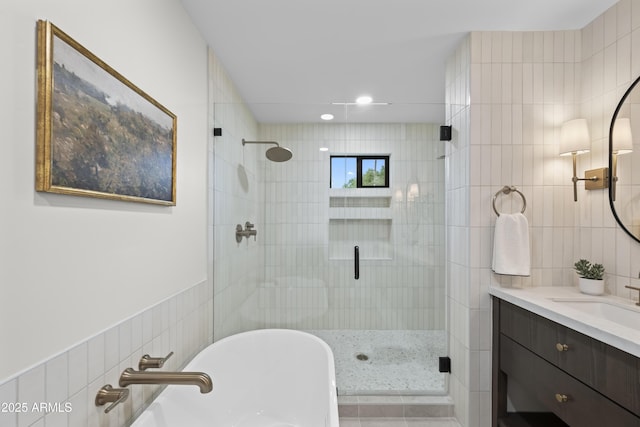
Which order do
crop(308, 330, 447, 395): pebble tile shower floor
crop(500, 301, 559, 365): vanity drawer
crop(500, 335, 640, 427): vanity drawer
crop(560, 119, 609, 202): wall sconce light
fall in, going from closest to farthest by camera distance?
1. crop(500, 335, 640, 427): vanity drawer
2. crop(500, 301, 559, 365): vanity drawer
3. crop(560, 119, 609, 202): wall sconce light
4. crop(308, 330, 447, 395): pebble tile shower floor

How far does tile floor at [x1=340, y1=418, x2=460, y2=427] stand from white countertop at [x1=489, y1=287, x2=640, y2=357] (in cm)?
97

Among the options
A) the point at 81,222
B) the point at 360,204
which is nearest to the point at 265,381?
the point at 360,204

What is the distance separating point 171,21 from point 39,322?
59.5 inches

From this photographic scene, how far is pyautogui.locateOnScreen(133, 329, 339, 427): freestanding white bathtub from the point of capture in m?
1.75

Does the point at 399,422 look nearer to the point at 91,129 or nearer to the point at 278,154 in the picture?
the point at 278,154

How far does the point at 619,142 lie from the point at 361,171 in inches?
58.4

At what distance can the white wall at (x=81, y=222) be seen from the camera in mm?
799

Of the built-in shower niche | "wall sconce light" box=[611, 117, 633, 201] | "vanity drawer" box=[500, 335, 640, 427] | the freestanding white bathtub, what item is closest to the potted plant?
"wall sconce light" box=[611, 117, 633, 201]

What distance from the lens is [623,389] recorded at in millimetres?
1155

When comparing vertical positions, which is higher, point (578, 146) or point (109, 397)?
point (578, 146)

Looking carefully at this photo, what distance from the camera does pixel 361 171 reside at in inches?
96.3

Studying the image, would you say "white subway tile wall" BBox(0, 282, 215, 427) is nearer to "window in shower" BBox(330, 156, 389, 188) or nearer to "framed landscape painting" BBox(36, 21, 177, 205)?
"framed landscape painting" BBox(36, 21, 177, 205)

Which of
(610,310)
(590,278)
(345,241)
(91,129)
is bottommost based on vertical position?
(610,310)

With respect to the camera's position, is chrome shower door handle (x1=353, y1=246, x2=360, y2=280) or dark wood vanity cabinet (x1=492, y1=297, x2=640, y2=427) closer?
dark wood vanity cabinet (x1=492, y1=297, x2=640, y2=427)
